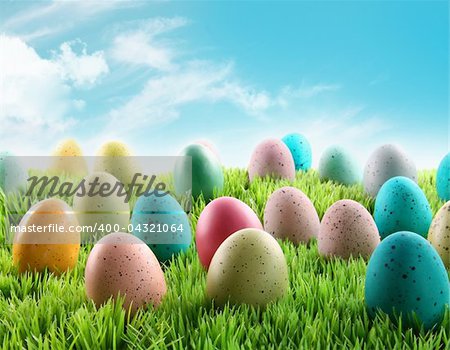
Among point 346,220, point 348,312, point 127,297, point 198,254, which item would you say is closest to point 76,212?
point 198,254

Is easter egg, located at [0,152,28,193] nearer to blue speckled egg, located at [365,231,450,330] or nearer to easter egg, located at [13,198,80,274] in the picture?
easter egg, located at [13,198,80,274]

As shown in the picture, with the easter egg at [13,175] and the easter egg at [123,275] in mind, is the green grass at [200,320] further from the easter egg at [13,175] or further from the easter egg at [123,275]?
the easter egg at [13,175]

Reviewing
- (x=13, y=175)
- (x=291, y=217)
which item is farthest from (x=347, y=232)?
(x=13, y=175)

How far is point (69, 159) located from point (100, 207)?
1.08 metres

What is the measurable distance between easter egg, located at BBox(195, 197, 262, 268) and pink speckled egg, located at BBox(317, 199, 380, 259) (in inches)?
11.4

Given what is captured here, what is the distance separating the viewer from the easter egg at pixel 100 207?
262cm

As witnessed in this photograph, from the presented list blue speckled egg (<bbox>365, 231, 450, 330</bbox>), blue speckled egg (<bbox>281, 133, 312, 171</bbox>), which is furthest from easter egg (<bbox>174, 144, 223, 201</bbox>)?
blue speckled egg (<bbox>365, 231, 450, 330</bbox>)

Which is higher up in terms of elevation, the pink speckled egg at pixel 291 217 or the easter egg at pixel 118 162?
the easter egg at pixel 118 162

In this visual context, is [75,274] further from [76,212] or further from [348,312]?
[348,312]

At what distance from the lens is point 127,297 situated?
1.88 m

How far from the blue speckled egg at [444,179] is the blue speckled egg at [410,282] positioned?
5.66 feet

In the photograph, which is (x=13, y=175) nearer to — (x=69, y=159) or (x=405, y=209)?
(x=69, y=159)

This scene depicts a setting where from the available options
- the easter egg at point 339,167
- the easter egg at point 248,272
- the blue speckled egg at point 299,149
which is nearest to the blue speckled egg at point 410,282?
the easter egg at point 248,272

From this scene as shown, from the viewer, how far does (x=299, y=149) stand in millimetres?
4219
